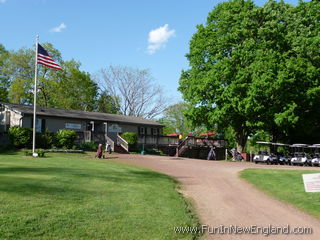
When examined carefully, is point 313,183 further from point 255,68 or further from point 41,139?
point 41,139

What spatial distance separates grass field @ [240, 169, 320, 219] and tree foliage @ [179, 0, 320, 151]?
1390 cm

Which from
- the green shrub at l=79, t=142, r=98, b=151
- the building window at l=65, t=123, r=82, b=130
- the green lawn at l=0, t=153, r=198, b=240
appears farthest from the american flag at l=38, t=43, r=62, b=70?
the green lawn at l=0, t=153, r=198, b=240

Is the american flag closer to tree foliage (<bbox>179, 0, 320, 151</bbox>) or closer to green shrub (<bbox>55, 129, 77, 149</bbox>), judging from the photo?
green shrub (<bbox>55, 129, 77, 149</bbox>)

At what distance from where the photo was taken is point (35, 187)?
10.2 metres

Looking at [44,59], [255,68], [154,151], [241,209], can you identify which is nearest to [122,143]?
[154,151]

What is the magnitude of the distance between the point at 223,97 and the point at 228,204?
2215 centimetres

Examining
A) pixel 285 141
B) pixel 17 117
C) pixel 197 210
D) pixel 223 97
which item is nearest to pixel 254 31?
pixel 223 97

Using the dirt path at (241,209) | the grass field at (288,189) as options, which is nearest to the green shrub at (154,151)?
the grass field at (288,189)

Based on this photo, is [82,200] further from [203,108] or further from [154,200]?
[203,108]

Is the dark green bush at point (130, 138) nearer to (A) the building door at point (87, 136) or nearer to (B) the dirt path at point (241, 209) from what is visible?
(A) the building door at point (87, 136)

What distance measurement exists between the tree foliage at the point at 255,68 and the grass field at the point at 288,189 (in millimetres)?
13904

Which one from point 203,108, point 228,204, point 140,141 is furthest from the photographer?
point 140,141

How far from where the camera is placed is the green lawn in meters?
6.65

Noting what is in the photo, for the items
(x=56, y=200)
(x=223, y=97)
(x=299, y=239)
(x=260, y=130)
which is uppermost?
(x=223, y=97)
